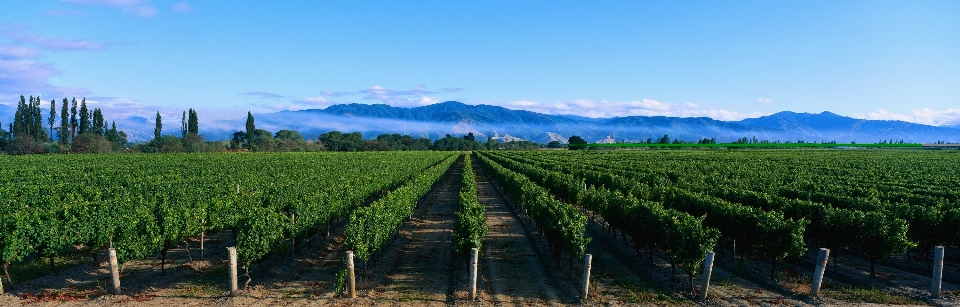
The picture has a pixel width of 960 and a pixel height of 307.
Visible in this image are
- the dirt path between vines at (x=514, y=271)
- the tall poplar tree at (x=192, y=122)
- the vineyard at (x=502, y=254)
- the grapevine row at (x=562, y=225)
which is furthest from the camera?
the tall poplar tree at (x=192, y=122)

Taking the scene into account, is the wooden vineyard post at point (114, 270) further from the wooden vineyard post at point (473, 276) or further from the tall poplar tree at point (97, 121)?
the tall poplar tree at point (97, 121)

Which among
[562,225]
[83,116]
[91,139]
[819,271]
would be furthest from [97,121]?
[819,271]

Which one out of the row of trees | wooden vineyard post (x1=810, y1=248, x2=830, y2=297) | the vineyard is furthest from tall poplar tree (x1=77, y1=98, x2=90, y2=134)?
wooden vineyard post (x1=810, y1=248, x2=830, y2=297)

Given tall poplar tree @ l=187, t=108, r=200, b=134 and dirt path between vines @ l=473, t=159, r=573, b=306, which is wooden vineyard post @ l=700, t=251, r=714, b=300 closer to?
dirt path between vines @ l=473, t=159, r=573, b=306

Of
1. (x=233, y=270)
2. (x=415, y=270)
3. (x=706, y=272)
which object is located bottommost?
(x=415, y=270)

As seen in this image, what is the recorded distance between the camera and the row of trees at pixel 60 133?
99.8 meters

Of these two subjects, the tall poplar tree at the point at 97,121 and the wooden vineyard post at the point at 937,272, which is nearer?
the wooden vineyard post at the point at 937,272

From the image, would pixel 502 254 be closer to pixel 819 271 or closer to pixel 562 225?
pixel 562 225

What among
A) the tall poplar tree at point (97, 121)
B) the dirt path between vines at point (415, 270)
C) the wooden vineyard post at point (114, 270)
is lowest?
the dirt path between vines at point (415, 270)

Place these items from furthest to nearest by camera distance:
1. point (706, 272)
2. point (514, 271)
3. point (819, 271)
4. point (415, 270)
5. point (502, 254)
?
1. point (502, 254)
2. point (415, 270)
3. point (514, 271)
4. point (706, 272)
5. point (819, 271)

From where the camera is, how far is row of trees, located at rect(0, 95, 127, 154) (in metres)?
99.8

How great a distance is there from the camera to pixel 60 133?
122438mm

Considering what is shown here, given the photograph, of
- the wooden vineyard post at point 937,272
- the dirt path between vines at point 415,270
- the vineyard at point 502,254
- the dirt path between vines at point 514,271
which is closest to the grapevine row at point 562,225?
the vineyard at point 502,254

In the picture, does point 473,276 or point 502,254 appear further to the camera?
point 502,254
